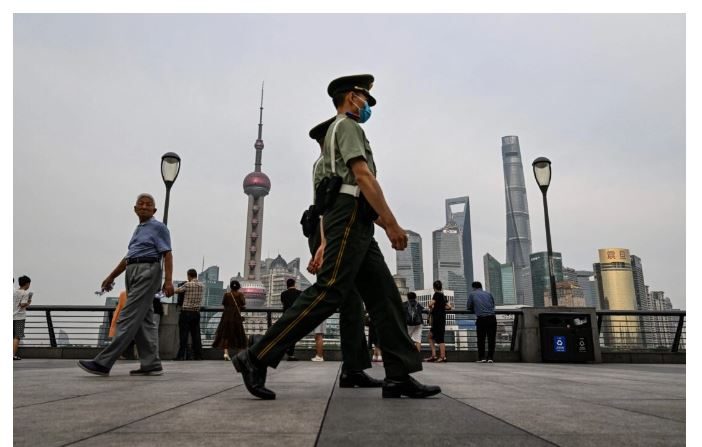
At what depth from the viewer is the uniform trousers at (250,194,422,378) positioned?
2.76 meters

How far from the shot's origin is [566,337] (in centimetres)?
1061

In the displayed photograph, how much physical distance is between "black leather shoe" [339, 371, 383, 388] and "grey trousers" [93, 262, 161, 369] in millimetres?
2282

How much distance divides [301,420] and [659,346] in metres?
12.2

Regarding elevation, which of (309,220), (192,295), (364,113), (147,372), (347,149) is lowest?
(147,372)

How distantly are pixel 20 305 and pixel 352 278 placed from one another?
8968mm

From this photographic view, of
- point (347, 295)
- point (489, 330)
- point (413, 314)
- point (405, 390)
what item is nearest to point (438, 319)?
point (413, 314)

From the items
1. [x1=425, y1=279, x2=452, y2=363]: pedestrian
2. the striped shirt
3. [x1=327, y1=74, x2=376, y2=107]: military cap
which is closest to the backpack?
[x1=425, y1=279, x2=452, y2=363]: pedestrian

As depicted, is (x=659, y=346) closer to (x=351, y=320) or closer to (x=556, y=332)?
(x=556, y=332)

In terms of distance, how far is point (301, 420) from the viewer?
2.00 meters

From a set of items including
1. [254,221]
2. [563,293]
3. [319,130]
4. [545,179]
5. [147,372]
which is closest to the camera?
[319,130]

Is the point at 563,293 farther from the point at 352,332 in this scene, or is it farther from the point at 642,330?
the point at 352,332

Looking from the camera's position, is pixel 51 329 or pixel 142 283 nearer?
pixel 142 283
